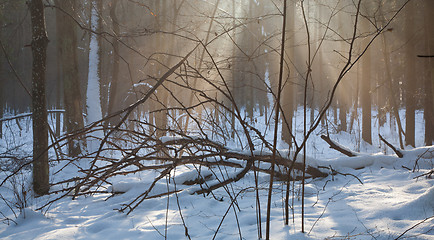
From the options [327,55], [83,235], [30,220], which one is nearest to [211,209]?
[83,235]

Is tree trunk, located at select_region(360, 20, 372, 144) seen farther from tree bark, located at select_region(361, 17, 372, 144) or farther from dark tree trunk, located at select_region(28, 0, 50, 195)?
dark tree trunk, located at select_region(28, 0, 50, 195)

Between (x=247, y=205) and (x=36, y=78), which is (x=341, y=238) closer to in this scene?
(x=247, y=205)

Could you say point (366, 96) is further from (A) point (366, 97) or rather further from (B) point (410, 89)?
(B) point (410, 89)

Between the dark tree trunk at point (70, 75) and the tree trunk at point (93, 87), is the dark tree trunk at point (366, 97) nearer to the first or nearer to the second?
the tree trunk at point (93, 87)

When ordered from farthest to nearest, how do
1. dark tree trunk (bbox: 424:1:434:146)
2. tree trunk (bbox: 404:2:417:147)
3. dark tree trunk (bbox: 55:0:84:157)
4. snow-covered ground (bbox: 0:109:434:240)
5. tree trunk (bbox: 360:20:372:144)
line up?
tree trunk (bbox: 360:20:372:144) → tree trunk (bbox: 404:2:417:147) → dark tree trunk (bbox: 55:0:84:157) → dark tree trunk (bbox: 424:1:434:146) → snow-covered ground (bbox: 0:109:434:240)

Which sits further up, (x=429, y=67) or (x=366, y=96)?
(x=429, y=67)

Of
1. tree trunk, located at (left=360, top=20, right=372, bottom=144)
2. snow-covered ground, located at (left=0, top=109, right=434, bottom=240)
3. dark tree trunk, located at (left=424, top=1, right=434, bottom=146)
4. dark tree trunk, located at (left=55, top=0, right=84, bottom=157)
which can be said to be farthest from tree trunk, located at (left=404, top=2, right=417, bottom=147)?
dark tree trunk, located at (left=55, top=0, right=84, bottom=157)

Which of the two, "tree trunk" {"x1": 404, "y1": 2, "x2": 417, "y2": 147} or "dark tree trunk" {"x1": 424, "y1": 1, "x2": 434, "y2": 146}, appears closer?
"dark tree trunk" {"x1": 424, "y1": 1, "x2": 434, "y2": 146}

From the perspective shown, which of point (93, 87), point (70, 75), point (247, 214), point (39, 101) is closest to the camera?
point (247, 214)

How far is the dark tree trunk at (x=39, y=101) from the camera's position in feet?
11.7

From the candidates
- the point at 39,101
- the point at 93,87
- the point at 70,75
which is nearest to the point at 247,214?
the point at 39,101

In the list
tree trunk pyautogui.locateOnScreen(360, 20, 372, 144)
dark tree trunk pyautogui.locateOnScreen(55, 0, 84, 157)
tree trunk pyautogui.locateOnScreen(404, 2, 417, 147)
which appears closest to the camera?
dark tree trunk pyautogui.locateOnScreen(55, 0, 84, 157)

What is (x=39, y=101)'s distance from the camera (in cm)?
360

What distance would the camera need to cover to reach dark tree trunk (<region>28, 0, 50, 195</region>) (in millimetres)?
3571
